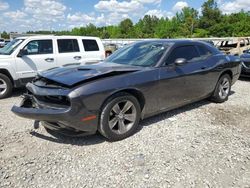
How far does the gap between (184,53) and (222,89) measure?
1.77m

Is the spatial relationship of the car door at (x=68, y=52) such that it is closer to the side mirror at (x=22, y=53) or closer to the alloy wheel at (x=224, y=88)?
the side mirror at (x=22, y=53)

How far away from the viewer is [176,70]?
15.2ft

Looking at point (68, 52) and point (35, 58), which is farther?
point (68, 52)

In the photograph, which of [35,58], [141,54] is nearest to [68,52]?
[35,58]

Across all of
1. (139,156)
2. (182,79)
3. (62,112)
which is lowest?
(139,156)

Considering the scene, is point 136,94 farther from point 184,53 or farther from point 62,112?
point 184,53

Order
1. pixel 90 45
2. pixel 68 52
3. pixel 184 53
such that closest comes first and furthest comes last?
pixel 184 53
pixel 68 52
pixel 90 45

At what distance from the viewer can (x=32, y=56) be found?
23.2 feet

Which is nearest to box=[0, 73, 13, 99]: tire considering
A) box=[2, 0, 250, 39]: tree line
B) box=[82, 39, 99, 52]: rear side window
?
box=[82, 39, 99, 52]: rear side window

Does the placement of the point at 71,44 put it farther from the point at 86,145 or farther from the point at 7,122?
the point at 86,145

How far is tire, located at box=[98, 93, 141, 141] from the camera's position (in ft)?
12.2

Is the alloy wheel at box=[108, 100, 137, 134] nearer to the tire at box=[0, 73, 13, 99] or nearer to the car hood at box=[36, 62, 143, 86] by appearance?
the car hood at box=[36, 62, 143, 86]

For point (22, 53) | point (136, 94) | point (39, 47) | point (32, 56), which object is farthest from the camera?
point (39, 47)

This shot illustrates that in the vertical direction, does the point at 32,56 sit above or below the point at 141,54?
below
